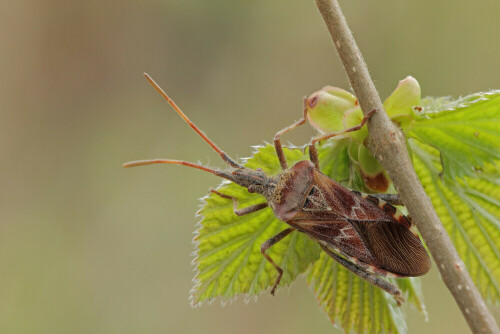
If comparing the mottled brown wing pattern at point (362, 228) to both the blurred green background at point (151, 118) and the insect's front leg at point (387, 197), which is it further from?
the blurred green background at point (151, 118)

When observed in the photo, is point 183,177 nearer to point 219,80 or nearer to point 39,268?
point 219,80

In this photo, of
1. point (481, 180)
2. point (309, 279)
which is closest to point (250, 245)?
point (309, 279)

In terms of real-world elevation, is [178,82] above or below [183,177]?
above

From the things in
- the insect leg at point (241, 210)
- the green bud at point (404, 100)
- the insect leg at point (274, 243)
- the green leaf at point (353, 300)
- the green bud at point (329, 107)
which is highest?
the green bud at point (329, 107)

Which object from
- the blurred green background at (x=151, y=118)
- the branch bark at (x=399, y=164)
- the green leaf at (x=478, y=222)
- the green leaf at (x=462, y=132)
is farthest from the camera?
the blurred green background at (x=151, y=118)

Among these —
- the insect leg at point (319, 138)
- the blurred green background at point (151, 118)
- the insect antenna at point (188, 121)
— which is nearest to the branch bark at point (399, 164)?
the insect leg at point (319, 138)

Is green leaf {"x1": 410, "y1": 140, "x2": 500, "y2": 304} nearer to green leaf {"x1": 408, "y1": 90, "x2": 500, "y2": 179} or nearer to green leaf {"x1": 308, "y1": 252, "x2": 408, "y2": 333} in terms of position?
green leaf {"x1": 408, "y1": 90, "x2": 500, "y2": 179}

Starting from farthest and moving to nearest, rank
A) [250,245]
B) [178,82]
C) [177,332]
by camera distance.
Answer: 1. [178,82]
2. [177,332]
3. [250,245]

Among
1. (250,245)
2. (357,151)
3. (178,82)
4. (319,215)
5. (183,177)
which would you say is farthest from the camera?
(178,82)
